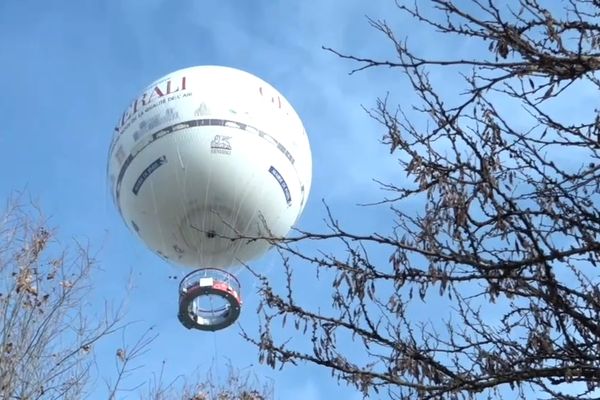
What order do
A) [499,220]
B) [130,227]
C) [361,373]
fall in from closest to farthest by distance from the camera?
[499,220] < [361,373] < [130,227]

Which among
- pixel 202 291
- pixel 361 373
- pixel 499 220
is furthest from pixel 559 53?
pixel 202 291

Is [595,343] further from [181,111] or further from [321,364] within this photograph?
[181,111]

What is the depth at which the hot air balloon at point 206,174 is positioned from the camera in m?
17.9

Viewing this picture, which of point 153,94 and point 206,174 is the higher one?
point 153,94

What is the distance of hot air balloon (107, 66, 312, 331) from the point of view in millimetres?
17922

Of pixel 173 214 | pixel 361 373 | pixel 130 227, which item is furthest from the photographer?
pixel 130 227

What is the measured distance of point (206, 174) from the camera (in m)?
18.0

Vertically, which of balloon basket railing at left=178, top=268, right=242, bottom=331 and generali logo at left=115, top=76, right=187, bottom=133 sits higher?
generali logo at left=115, top=76, right=187, bottom=133

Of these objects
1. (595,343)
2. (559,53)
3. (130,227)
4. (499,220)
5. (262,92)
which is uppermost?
(262,92)

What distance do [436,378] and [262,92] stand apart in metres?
14.0

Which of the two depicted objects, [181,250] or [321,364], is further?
[181,250]

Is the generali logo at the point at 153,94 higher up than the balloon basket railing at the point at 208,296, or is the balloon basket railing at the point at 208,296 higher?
the generali logo at the point at 153,94

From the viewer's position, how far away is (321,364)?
6598mm

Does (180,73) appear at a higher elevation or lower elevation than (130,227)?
higher
